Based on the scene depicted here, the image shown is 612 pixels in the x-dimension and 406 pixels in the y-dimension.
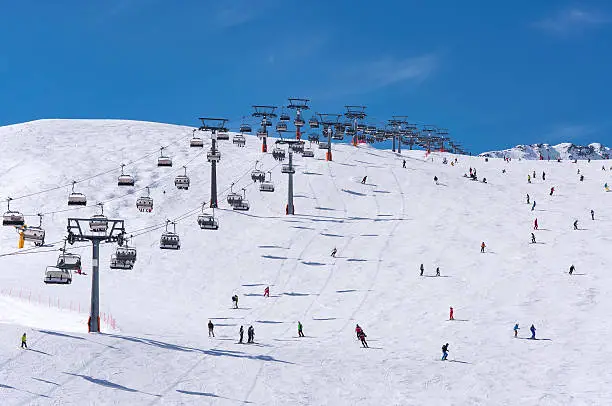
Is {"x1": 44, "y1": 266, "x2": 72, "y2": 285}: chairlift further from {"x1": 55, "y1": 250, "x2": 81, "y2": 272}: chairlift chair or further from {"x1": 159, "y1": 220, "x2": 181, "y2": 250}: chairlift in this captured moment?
{"x1": 159, "y1": 220, "x2": 181, "y2": 250}: chairlift

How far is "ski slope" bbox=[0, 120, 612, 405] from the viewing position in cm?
3008

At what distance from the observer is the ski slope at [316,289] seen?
98.7 feet

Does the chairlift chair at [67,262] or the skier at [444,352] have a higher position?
the chairlift chair at [67,262]

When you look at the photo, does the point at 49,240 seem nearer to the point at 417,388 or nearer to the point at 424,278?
the point at 424,278

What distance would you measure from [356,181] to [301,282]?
33108mm

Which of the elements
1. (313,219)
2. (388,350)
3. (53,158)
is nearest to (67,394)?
(388,350)

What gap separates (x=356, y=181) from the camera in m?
83.6

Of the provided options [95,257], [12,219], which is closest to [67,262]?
[95,257]

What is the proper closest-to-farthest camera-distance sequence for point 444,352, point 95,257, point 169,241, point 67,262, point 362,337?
point 444,352 → point 67,262 → point 362,337 → point 95,257 → point 169,241

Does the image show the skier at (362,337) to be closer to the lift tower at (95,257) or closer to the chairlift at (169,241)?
the lift tower at (95,257)

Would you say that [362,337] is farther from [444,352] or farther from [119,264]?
[119,264]

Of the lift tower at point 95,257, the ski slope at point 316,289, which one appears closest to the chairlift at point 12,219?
the ski slope at point 316,289

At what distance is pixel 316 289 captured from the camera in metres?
50.0

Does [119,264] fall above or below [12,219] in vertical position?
below
